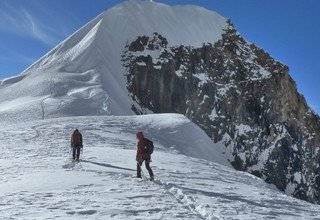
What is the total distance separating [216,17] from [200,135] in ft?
269

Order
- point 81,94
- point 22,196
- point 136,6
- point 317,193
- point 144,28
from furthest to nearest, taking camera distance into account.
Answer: point 136,6, point 144,28, point 317,193, point 81,94, point 22,196

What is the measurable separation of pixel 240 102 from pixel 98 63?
1105 inches

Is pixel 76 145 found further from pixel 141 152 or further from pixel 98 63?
pixel 98 63

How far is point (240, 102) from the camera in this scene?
3765 inches

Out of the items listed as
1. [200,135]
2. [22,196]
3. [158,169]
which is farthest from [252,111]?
[22,196]

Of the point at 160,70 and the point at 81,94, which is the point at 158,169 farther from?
the point at 160,70

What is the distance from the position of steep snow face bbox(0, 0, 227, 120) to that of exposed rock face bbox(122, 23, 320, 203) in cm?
407

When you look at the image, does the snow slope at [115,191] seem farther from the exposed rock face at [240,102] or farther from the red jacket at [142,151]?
the exposed rock face at [240,102]

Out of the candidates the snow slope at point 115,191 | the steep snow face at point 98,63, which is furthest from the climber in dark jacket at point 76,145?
the steep snow face at point 98,63

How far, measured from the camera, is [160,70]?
93.9 metres

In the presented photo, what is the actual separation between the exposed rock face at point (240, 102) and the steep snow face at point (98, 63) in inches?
160

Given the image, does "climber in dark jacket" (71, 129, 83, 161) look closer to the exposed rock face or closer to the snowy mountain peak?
the snowy mountain peak

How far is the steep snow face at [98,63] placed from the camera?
6379 cm

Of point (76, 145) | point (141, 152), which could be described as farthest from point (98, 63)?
point (141, 152)
